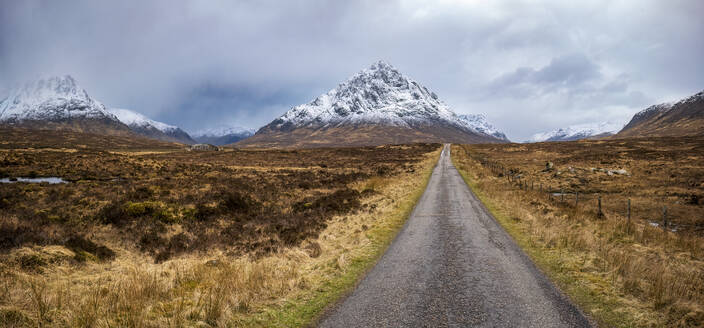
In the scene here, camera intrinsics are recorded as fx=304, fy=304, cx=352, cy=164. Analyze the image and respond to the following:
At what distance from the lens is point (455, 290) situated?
727 cm

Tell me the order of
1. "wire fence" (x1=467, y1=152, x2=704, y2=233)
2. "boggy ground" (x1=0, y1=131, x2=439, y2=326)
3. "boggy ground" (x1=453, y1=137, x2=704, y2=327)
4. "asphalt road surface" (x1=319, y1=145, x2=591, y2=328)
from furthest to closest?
"wire fence" (x1=467, y1=152, x2=704, y2=233) < "boggy ground" (x1=453, y1=137, x2=704, y2=327) < "asphalt road surface" (x1=319, y1=145, x2=591, y2=328) < "boggy ground" (x1=0, y1=131, x2=439, y2=326)

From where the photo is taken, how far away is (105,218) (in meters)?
16.0

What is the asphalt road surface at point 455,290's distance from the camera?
5988 millimetres

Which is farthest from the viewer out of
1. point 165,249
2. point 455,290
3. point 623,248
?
point 165,249

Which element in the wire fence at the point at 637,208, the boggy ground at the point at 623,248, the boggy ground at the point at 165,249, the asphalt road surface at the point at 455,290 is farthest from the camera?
the wire fence at the point at 637,208

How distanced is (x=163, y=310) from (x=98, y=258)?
297 inches

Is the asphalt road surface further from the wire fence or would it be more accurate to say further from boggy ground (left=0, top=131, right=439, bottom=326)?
the wire fence

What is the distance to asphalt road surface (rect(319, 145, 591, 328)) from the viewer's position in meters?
5.99

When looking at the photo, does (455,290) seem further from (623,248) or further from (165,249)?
(165,249)

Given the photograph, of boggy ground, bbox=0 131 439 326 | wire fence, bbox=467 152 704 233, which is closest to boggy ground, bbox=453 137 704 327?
wire fence, bbox=467 152 704 233

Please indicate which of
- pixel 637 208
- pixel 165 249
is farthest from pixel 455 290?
pixel 637 208

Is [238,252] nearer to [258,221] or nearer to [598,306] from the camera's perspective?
[258,221]

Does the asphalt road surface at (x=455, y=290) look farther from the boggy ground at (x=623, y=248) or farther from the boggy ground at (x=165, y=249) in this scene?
the boggy ground at (x=165, y=249)

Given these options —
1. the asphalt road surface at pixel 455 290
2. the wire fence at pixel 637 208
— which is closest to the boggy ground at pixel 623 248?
the wire fence at pixel 637 208
